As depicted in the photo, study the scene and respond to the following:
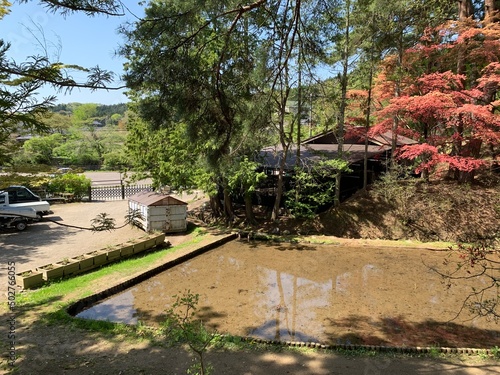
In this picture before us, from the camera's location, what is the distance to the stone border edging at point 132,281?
6773mm

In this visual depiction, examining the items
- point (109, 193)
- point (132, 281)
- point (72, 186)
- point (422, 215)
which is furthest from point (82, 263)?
point (109, 193)

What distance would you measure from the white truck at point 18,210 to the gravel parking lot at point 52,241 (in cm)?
29

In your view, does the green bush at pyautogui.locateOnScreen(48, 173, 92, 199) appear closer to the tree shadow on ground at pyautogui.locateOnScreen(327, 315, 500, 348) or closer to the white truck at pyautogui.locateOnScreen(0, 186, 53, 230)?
the white truck at pyautogui.locateOnScreen(0, 186, 53, 230)

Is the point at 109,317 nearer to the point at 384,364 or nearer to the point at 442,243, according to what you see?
the point at 384,364

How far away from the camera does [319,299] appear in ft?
24.4

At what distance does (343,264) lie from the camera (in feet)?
31.5

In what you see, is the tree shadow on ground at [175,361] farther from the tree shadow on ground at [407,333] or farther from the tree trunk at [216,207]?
the tree trunk at [216,207]

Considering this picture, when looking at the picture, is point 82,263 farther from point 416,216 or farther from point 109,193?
point 109,193

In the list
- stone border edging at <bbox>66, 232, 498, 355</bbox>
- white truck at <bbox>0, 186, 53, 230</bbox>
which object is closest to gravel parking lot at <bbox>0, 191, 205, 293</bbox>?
white truck at <bbox>0, 186, 53, 230</bbox>

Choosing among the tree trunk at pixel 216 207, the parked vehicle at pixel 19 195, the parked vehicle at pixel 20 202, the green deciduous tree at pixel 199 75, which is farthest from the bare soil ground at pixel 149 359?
the tree trunk at pixel 216 207

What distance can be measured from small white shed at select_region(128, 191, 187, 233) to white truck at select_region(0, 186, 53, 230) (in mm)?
3614

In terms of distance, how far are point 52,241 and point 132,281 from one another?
4.60 m

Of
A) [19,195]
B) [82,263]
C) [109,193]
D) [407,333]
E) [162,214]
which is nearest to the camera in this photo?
[407,333]

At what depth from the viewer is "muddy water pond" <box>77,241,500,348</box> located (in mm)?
5988
